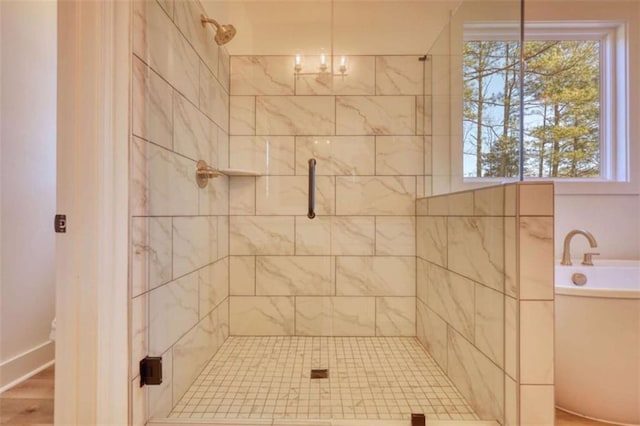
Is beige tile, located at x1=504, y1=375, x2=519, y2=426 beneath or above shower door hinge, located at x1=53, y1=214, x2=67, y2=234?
beneath

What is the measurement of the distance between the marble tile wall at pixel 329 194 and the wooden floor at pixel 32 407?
969 mm

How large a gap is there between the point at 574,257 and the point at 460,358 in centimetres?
115

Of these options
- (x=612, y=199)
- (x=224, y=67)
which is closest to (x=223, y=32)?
(x=224, y=67)

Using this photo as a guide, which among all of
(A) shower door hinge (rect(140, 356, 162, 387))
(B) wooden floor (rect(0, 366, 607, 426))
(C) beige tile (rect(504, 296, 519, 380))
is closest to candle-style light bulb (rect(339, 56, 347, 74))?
(C) beige tile (rect(504, 296, 519, 380))

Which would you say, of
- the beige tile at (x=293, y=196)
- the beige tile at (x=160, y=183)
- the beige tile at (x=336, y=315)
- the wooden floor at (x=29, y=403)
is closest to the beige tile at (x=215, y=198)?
the beige tile at (x=160, y=183)

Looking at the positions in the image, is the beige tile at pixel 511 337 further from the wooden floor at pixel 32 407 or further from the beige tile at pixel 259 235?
the beige tile at pixel 259 235

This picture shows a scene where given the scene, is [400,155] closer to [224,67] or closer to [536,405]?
[224,67]

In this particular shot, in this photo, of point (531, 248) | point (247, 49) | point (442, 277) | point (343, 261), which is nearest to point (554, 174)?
point (442, 277)

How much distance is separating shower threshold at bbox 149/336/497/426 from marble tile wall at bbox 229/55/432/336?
0.24m

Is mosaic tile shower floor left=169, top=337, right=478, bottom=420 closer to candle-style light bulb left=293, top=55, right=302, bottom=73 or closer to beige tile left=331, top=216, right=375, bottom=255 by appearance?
beige tile left=331, top=216, right=375, bottom=255

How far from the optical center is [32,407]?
1479 mm

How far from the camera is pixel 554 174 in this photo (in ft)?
6.72

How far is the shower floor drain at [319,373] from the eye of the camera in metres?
1.64

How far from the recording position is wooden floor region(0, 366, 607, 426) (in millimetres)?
1389
